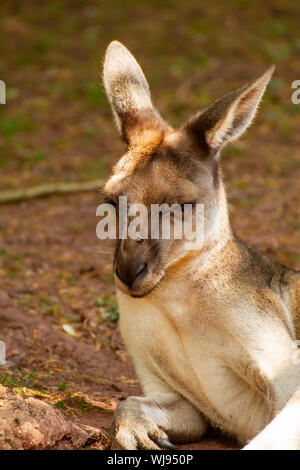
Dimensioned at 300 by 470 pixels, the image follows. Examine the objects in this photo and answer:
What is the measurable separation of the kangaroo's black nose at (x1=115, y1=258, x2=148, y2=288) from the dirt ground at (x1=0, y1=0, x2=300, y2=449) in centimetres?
82

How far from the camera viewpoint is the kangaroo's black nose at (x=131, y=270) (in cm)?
443

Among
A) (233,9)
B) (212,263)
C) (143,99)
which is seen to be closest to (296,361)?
(212,263)

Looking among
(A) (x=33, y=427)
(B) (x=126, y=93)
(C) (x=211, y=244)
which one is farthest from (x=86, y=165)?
(A) (x=33, y=427)

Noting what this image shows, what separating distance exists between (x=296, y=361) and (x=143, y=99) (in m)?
2.05

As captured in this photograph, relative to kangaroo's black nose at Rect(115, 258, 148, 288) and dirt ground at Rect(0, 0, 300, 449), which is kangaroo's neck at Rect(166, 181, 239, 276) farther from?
dirt ground at Rect(0, 0, 300, 449)

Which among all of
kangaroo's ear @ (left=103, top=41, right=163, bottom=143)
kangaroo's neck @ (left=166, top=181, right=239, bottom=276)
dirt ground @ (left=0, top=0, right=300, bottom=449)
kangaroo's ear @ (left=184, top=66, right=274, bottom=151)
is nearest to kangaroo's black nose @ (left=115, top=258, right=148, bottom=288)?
kangaroo's neck @ (left=166, top=181, right=239, bottom=276)

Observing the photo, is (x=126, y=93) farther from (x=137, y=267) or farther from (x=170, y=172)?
(x=137, y=267)

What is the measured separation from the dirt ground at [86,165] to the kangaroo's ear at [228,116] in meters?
1.12

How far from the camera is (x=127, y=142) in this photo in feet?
17.0

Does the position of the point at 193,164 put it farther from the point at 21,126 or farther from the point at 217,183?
the point at 21,126

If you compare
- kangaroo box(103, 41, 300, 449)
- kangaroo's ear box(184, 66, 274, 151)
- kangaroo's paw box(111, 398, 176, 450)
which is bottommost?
kangaroo's paw box(111, 398, 176, 450)

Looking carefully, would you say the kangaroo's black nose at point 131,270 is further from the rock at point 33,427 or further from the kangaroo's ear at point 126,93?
the kangaroo's ear at point 126,93

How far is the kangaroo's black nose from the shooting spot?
14.5ft

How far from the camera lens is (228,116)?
15.8 feet
